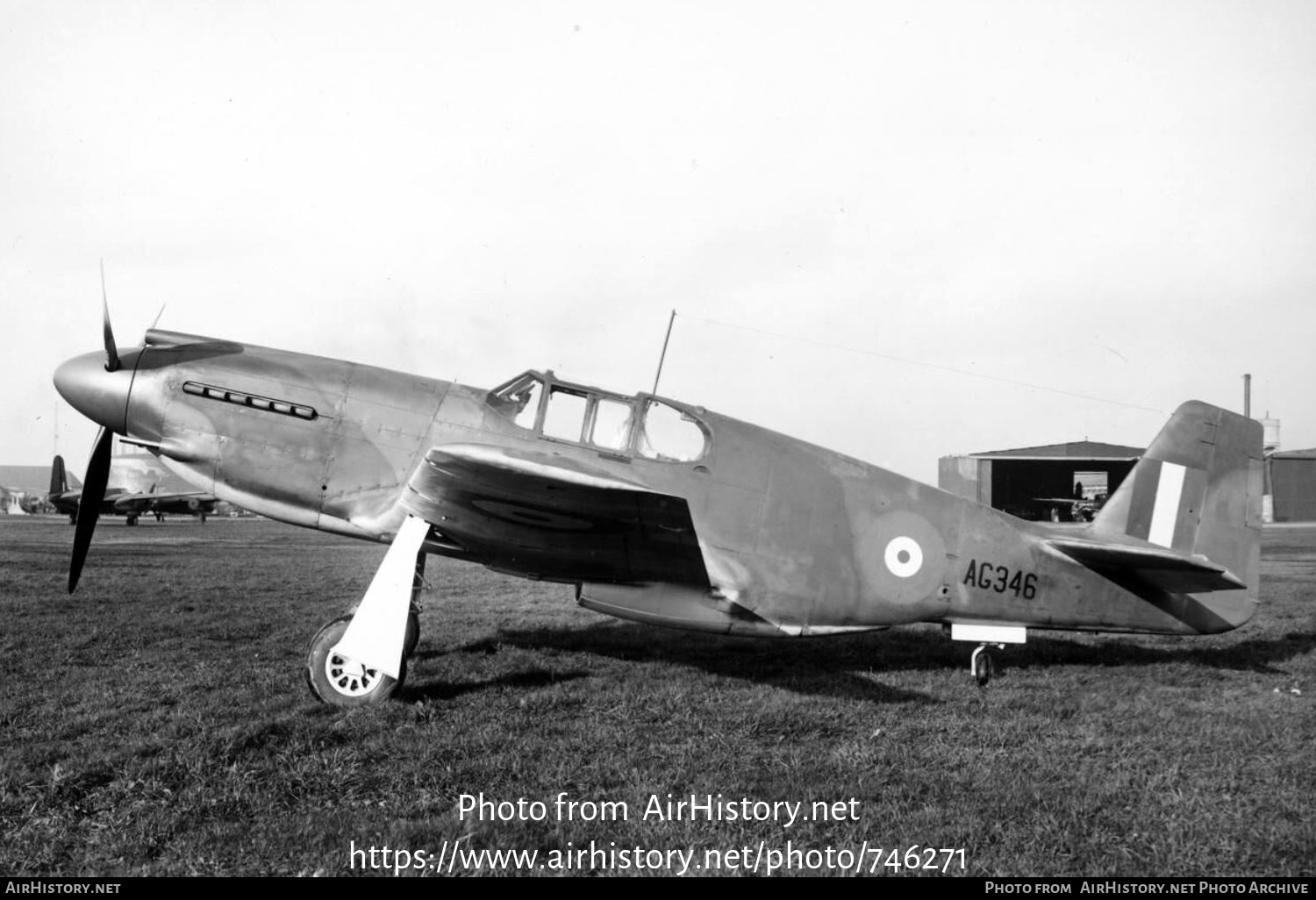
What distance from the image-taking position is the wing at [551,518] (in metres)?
4.88

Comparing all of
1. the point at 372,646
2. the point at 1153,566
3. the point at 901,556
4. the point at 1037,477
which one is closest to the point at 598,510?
the point at 372,646

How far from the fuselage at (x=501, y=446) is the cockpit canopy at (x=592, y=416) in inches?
0.8

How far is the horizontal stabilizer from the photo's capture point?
6.75 meters

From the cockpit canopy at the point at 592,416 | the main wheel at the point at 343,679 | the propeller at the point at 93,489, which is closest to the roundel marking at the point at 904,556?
the cockpit canopy at the point at 592,416

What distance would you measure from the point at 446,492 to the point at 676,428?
190 cm

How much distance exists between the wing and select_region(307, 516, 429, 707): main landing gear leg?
46 centimetres

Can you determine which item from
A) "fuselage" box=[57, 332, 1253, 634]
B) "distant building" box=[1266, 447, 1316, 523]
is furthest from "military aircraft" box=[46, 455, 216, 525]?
"distant building" box=[1266, 447, 1316, 523]

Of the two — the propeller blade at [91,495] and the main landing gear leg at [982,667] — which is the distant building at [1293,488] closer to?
the main landing gear leg at [982,667]

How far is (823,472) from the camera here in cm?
677

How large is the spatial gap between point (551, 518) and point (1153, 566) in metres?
5.08

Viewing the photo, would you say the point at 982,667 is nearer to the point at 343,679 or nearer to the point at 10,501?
the point at 343,679

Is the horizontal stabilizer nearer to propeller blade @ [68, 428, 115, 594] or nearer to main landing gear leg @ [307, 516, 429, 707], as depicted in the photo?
main landing gear leg @ [307, 516, 429, 707]
